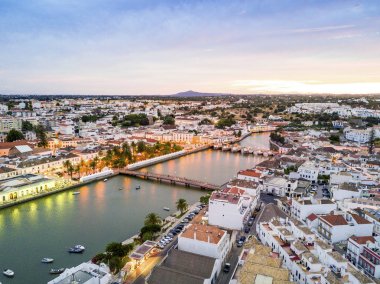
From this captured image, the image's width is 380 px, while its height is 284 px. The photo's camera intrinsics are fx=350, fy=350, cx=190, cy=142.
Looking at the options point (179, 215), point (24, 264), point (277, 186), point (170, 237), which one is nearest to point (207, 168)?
point (277, 186)

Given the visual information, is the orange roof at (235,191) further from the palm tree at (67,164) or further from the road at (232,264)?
the palm tree at (67,164)

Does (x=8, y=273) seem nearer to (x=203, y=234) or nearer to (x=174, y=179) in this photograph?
(x=203, y=234)

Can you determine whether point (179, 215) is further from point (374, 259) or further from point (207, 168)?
point (207, 168)

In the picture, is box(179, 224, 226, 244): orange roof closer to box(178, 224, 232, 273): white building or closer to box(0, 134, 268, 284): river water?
box(178, 224, 232, 273): white building

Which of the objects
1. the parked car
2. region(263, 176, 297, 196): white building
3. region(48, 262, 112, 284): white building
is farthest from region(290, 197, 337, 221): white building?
region(48, 262, 112, 284): white building

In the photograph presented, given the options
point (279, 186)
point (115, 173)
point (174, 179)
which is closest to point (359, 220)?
point (279, 186)

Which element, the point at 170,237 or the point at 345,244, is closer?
the point at 345,244
